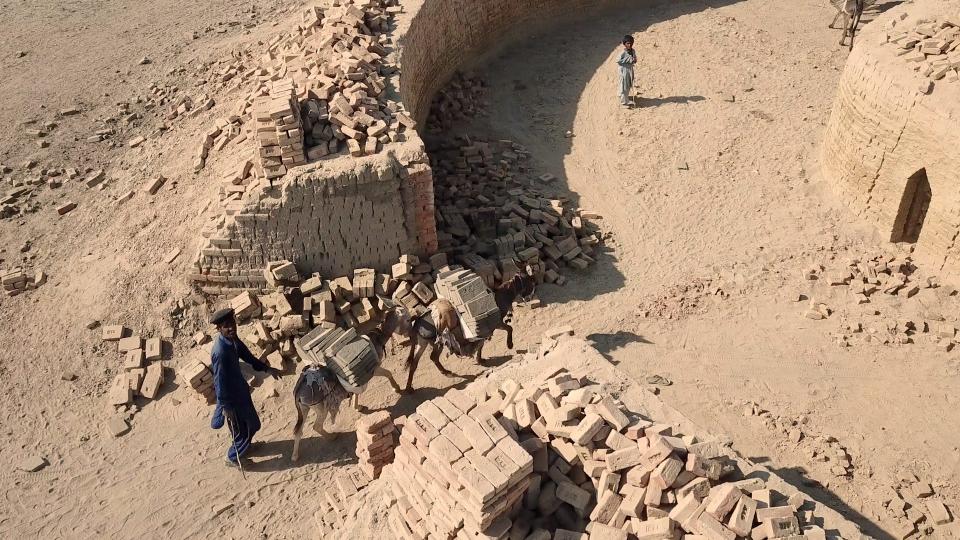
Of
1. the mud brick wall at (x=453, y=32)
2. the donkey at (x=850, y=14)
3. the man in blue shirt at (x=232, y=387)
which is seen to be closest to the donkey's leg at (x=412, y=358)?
the man in blue shirt at (x=232, y=387)

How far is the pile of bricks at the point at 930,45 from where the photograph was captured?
30.3ft

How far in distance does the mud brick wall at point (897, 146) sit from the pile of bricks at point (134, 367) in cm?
957

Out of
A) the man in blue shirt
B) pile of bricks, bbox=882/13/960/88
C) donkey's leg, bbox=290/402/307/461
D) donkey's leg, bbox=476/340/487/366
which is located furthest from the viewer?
pile of bricks, bbox=882/13/960/88

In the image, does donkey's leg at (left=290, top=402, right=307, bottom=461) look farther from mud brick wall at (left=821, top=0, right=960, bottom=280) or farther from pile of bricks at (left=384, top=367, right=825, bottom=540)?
mud brick wall at (left=821, top=0, right=960, bottom=280)

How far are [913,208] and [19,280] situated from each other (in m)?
11.8

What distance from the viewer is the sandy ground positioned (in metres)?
7.39

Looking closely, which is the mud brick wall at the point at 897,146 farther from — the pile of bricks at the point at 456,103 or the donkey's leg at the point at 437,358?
the donkey's leg at the point at 437,358

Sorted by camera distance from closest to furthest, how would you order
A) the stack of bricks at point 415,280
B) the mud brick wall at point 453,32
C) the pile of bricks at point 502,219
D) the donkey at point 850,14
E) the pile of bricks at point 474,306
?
the pile of bricks at point 474,306 → the stack of bricks at point 415,280 → the pile of bricks at point 502,219 → the mud brick wall at point 453,32 → the donkey at point 850,14

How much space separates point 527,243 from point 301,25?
18.6ft

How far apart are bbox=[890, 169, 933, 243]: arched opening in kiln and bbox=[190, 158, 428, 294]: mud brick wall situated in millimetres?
6271

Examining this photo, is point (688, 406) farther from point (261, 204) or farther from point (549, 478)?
point (261, 204)

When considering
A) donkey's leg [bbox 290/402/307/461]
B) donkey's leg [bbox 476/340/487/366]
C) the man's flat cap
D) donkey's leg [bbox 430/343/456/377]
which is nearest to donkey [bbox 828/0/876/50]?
donkey's leg [bbox 476/340/487/366]

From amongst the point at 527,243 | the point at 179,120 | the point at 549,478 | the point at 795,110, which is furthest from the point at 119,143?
the point at 795,110

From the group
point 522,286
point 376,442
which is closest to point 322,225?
point 522,286
